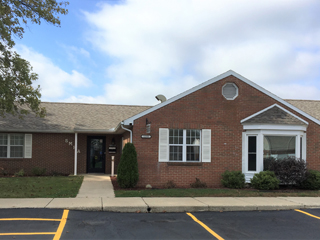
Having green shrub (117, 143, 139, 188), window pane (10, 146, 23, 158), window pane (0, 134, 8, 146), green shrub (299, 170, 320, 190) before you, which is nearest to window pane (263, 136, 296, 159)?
green shrub (299, 170, 320, 190)

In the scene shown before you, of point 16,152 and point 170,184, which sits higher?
point 16,152

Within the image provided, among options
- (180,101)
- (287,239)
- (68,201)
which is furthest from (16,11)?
(287,239)

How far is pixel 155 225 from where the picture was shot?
7238 mm

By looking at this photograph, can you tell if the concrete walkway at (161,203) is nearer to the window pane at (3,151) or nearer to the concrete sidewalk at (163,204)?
the concrete sidewalk at (163,204)

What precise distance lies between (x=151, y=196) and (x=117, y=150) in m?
8.46

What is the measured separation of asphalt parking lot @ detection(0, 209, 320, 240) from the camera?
6410 millimetres

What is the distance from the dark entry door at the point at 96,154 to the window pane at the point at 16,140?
3.66 meters

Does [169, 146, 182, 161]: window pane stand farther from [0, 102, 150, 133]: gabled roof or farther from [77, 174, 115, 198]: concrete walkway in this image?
[0, 102, 150, 133]: gabled roof

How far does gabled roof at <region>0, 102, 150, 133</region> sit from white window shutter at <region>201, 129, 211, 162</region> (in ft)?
17.6

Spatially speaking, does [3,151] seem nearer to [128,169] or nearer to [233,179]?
[128,169]

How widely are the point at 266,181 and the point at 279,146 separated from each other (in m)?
1.90

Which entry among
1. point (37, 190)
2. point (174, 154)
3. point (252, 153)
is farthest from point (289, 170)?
point (37, 190)

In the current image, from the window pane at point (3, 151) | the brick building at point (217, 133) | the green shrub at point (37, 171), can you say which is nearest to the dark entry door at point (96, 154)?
the green shrub at point (37, 171)

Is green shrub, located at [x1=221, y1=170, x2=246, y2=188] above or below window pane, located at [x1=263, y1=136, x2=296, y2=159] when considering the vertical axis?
below
